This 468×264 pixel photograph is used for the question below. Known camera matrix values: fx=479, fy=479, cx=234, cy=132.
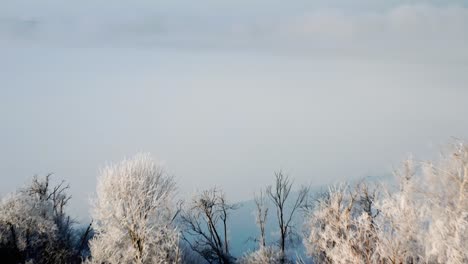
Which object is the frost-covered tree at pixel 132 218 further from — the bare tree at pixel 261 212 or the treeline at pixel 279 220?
the bare tree at pixel 261 212

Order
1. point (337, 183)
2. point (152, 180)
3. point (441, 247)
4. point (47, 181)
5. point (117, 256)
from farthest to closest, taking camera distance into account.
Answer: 1. point (47, 181)
2. point (152, 180)
3. point (117, 256)
4. point (337, 183)
5. point (441, 247)

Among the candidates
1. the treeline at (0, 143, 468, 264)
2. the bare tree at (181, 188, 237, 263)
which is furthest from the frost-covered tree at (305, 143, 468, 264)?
the bare tree at (181, 188, 237, 263)

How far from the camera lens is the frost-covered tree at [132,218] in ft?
101

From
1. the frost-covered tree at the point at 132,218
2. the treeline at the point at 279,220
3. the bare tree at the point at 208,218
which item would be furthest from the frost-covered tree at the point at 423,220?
the bare tree at the point at 208,218

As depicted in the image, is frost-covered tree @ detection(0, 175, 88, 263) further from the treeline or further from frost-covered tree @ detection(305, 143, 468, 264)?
frost-covered tree @ detection(305, 143, 468, 264)

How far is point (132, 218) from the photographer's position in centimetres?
3125

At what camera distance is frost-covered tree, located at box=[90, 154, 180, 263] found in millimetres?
30906

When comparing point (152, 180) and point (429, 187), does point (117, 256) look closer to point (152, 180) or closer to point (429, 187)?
point (152, 180)

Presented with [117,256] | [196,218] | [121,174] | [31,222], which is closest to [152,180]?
[121,174]

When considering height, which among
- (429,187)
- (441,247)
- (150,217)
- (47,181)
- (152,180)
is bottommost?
(441,247)

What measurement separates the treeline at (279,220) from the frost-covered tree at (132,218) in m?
0.07

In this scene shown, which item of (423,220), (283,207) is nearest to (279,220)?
(283,207)

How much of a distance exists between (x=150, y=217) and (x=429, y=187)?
65.2 feet

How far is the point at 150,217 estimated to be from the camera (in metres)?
32.1
